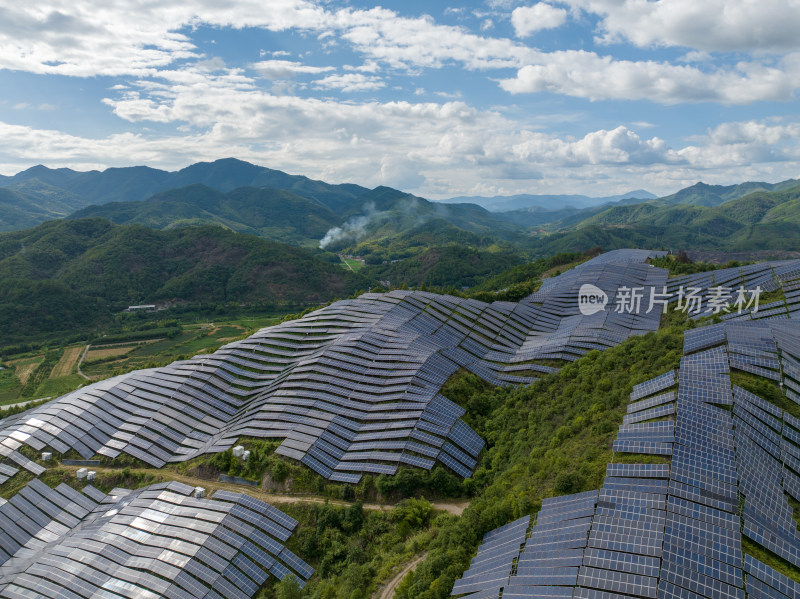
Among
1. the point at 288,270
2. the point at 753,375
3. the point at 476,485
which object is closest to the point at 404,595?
the point at 476,485

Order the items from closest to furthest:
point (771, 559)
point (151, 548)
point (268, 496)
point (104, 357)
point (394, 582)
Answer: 1. point (771, 559)
2. point (394, 582)
3. point (151, 548)
4. point (268, 496)
5. point (104, 357)

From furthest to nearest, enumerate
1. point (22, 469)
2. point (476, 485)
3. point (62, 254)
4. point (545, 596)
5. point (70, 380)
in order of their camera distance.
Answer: point (62, 254), point (70, 380), point (22, 469), point (476, 485), point (545, 596)

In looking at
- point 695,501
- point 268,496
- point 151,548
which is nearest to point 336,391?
point 268,496

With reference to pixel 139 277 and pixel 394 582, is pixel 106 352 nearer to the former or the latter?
pixel 139 277

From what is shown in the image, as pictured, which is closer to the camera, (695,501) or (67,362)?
(695,501)

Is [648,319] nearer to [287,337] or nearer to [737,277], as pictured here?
[737,277]

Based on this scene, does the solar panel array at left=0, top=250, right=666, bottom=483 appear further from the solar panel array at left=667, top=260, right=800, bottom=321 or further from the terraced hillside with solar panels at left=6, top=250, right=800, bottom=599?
the solar panel array at left=667, top=260, right=800, bottom=321

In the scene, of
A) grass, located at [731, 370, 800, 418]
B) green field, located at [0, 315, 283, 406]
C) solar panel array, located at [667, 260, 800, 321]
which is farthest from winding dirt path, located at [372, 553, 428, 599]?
green field, located at [0, 315, 283, 406]
